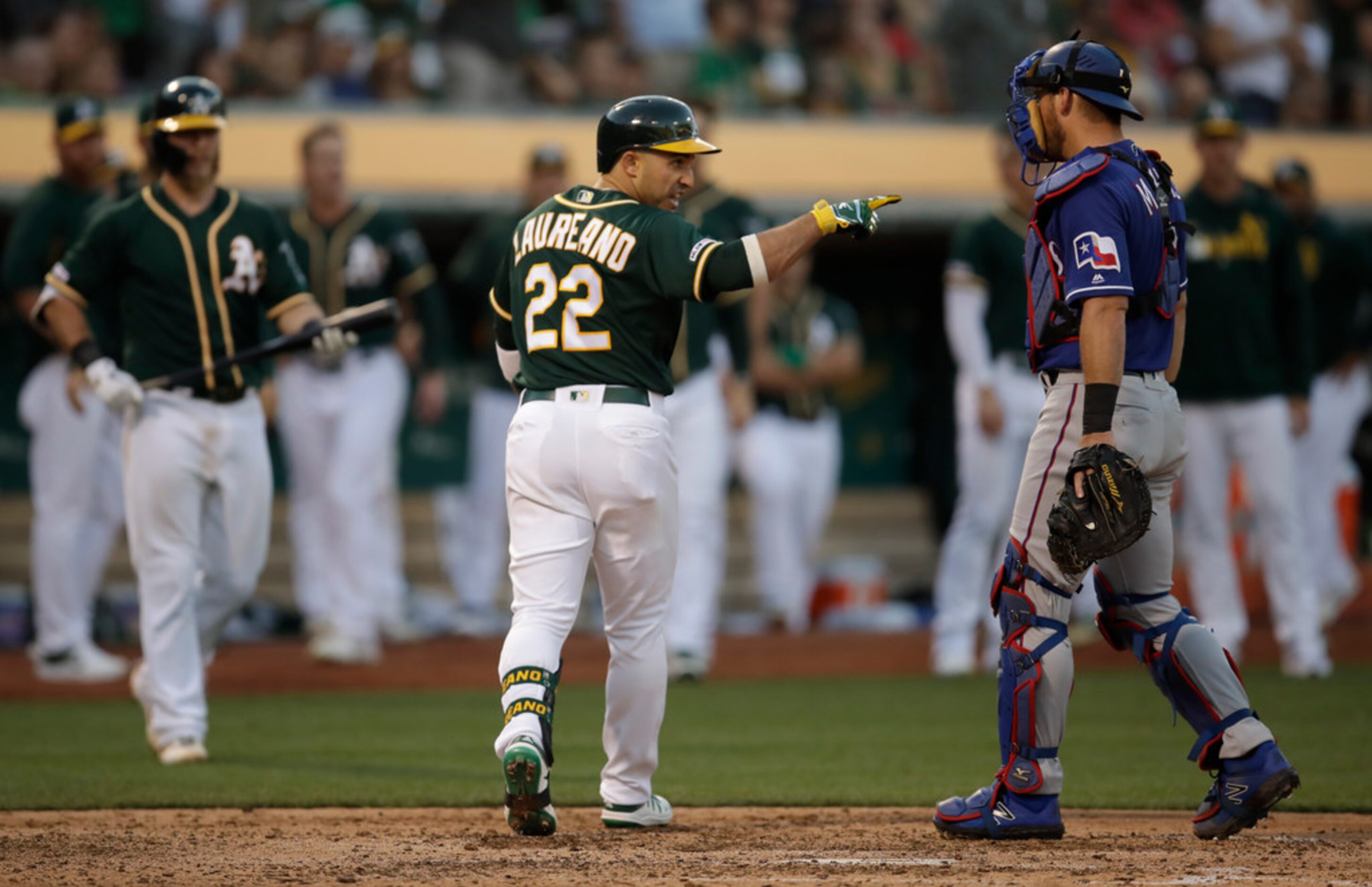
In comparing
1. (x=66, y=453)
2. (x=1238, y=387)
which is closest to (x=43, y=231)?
(x=66, y=453)

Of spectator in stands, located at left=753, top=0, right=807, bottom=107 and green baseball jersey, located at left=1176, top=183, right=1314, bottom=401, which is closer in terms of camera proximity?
green baseball jersey, located at left=1176, top=183, right=1314, bottom=401

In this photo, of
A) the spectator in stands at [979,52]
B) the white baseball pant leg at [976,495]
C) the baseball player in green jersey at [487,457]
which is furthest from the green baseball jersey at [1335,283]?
the baseball player in green jersey at [487,457]

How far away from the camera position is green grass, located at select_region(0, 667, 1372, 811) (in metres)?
6.45

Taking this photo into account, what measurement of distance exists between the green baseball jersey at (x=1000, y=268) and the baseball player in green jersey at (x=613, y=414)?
14.2 feet

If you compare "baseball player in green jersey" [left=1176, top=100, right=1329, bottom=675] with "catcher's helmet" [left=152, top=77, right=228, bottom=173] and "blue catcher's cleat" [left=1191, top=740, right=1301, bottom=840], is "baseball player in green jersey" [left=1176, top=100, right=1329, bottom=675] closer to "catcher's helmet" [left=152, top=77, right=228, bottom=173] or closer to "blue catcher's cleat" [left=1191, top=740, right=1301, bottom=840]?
"blue catcher's cleat" [left=1191, top=740, right=1301, bottom=840]

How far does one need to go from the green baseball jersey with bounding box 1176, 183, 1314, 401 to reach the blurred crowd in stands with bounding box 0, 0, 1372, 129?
5843mm

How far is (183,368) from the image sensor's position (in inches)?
294

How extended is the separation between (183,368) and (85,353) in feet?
1.24

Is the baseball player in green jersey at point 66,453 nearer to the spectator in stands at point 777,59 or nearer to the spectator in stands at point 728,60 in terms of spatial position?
the spectator in stands at point 728,60

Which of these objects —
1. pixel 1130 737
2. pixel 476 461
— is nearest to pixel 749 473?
pixel 476 461

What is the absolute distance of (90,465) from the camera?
34.0 feet

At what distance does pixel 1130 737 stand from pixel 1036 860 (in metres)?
3.06

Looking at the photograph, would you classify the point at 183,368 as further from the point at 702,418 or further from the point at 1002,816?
the point at 1002,816

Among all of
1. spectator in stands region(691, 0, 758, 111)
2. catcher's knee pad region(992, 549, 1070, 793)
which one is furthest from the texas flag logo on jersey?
spectator in stands region(691, 0, 758, 111)
